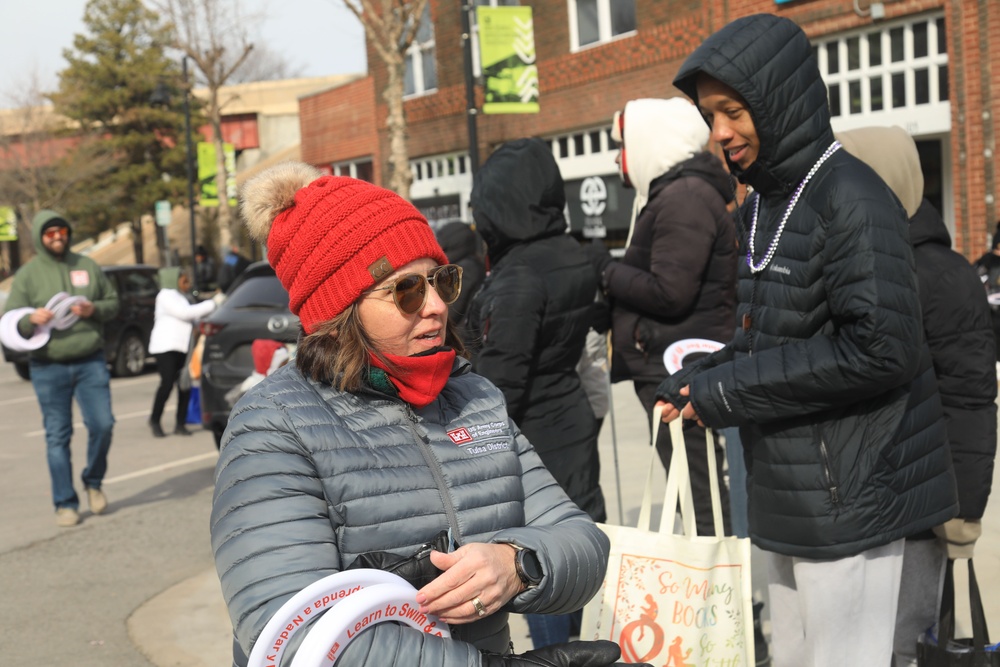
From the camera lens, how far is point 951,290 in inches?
139

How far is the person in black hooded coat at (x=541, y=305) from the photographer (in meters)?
4.03

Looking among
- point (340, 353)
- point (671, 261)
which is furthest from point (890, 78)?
point (340, 353)

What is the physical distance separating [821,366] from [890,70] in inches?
565

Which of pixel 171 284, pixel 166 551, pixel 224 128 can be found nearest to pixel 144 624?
pixel 166 551

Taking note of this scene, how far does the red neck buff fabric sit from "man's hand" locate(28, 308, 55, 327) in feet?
19.9

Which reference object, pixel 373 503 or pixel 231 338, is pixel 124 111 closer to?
pixel 231 338

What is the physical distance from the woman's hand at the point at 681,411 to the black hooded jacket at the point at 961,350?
2.77 ft

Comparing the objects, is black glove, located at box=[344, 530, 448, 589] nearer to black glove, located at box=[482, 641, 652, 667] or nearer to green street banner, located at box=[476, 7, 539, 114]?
black glove, located at box=[482, 641, 652, 667]

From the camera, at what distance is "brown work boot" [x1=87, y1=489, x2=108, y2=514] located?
814cm

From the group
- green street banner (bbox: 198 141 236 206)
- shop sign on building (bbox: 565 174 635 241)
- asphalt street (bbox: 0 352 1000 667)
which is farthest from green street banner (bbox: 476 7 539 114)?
green street banner (bbox: 198 141 236 206)

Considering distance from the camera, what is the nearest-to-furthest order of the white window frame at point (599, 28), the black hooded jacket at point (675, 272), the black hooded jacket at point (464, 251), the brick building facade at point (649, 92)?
the black hooded jacket at point (675, 272), the black hooded jacket at point (464, 251), the brick building facade at point (649, 92), the white window frame at point (599, 28)

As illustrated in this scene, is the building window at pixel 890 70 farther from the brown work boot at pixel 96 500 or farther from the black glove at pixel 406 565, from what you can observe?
the black glove at pixel 406 565

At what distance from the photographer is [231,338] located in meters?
10.2

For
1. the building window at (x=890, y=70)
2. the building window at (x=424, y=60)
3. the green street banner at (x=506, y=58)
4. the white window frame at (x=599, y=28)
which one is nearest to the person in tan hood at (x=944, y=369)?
the green street banner at (x=506, y=58)
